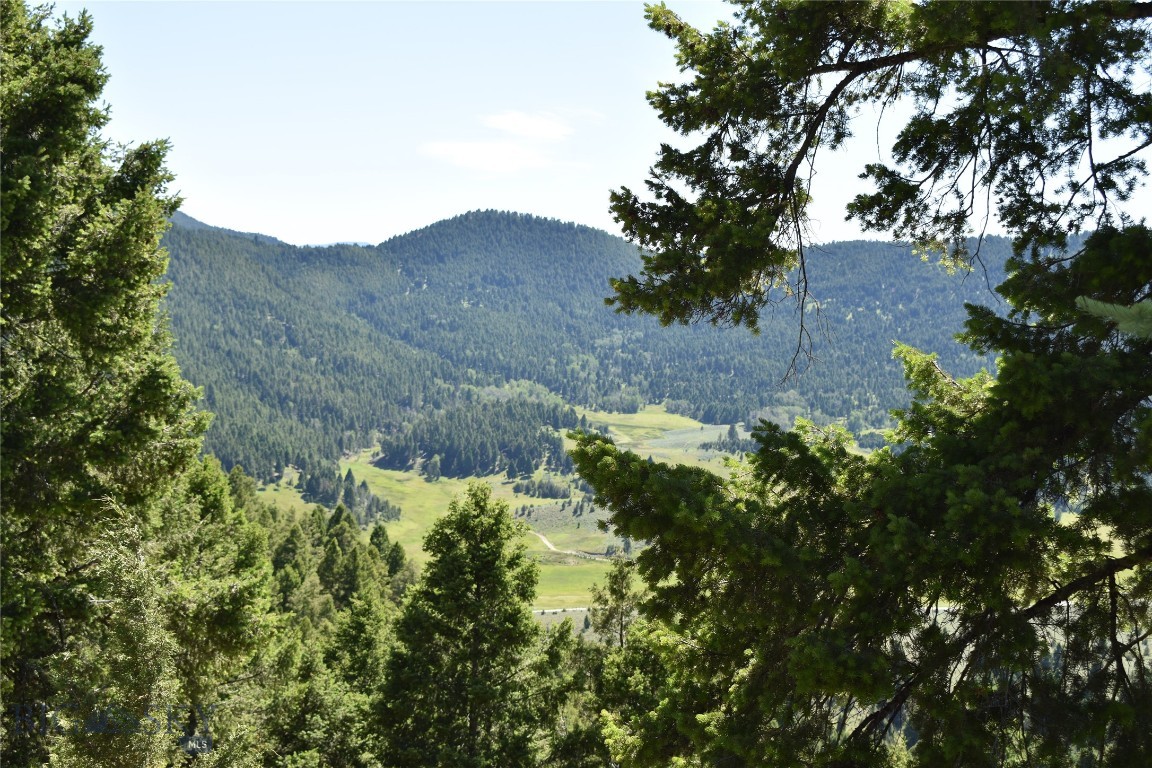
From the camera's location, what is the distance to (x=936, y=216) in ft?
25.6

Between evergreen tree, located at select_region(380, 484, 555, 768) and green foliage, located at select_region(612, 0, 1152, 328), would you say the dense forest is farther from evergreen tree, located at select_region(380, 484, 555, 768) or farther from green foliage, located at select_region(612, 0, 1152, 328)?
evergreen tree, located at select_region(380, 484, 555, 768)

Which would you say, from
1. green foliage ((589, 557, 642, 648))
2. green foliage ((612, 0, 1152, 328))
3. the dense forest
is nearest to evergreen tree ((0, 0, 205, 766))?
the dense forest

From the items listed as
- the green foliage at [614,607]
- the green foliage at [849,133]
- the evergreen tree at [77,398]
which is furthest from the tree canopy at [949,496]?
the green foliage at [614,607]

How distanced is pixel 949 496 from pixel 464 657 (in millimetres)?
13223

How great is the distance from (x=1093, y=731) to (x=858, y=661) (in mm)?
1882

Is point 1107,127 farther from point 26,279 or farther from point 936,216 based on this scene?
point 26,279

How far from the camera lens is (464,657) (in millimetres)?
16719

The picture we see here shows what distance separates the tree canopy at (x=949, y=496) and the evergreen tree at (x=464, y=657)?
956 centimetres

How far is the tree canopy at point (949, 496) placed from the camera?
5.60m

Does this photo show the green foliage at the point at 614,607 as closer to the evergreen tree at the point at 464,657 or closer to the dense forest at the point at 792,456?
the evergreen tree at the point at 464,657

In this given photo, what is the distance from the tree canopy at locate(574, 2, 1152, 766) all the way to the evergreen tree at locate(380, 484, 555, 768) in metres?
9.56

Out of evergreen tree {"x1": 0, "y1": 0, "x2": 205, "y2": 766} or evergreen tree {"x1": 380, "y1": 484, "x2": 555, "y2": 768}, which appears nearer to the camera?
evergreen tree {"x1": 0, "y1": 0, "x2": 205, "y2": 766}

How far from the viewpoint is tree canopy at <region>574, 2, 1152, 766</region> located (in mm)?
5602

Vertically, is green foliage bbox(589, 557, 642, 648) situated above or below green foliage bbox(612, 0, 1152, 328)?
below
